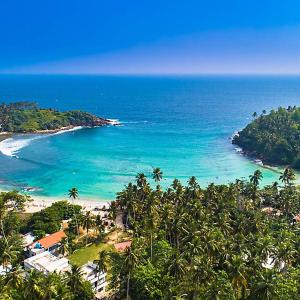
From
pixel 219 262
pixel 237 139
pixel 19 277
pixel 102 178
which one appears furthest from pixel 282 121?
pixel 19 277

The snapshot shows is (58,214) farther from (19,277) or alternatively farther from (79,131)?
(79,131)

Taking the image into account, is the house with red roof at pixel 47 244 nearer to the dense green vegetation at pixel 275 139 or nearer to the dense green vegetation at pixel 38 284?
the dense green vegetation at pixel 38 284

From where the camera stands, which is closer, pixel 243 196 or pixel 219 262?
pixel 219 262

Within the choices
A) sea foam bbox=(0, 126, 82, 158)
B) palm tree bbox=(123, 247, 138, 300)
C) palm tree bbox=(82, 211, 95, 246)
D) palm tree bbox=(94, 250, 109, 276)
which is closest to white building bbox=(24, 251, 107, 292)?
palm tree bbox=(94, 250, 109, 276)

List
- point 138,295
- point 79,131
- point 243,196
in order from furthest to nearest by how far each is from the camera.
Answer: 1. point 79,131
2. point 243,196
3. point 138,295

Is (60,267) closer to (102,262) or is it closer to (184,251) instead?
(102,262)

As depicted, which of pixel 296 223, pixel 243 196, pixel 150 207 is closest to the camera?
pixel 150 207
